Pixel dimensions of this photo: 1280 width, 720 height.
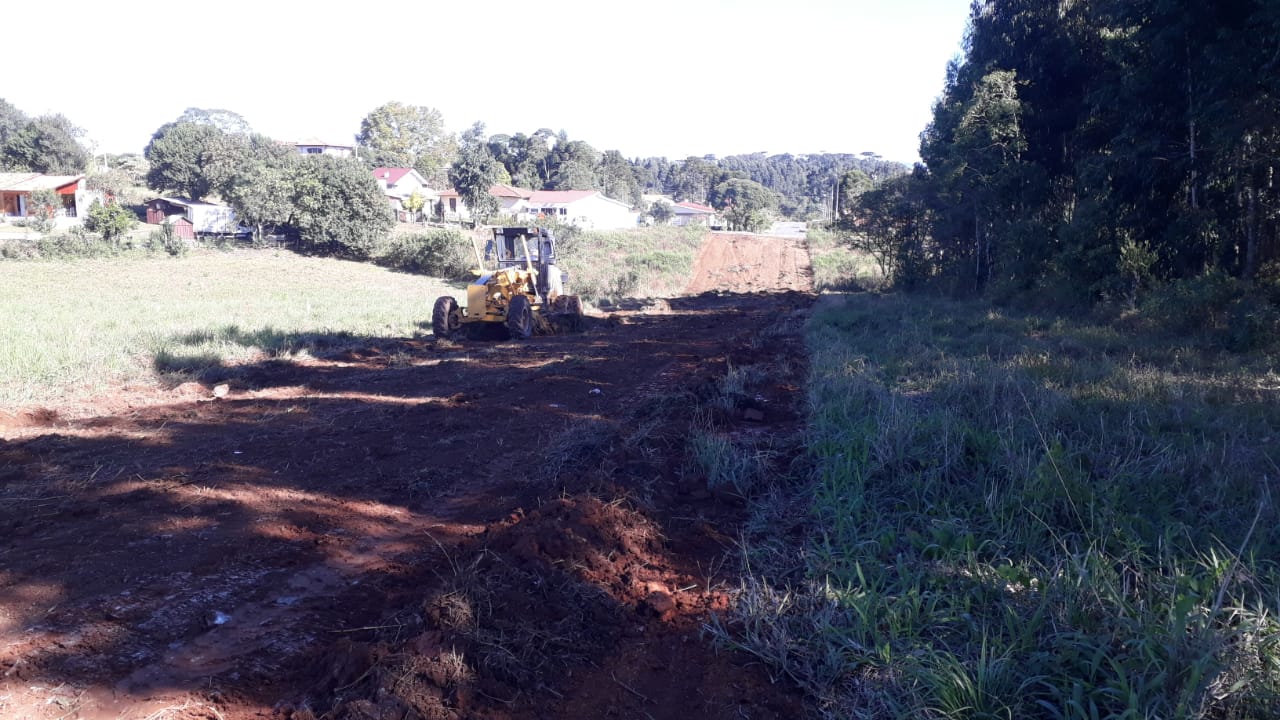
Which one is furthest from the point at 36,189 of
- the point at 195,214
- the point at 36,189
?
the point at 195,214

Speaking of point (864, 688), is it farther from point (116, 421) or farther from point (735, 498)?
point (116, 421)

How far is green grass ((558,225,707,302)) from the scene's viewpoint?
32.4m

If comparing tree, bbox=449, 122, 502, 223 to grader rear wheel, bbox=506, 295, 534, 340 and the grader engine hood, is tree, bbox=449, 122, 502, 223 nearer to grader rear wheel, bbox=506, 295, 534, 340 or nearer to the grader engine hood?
the grader engine hood

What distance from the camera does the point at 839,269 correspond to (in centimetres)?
3859

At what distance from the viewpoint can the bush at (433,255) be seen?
129 feet

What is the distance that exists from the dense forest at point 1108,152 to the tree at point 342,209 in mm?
27848

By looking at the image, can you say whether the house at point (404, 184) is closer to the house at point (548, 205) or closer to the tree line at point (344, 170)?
the house at point (548, 205)

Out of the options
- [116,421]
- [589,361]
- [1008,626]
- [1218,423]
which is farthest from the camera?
[589,361]

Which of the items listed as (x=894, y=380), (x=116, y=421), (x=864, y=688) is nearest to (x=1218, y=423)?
(x=894, y=380)

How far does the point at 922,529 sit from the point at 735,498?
1.43 meters

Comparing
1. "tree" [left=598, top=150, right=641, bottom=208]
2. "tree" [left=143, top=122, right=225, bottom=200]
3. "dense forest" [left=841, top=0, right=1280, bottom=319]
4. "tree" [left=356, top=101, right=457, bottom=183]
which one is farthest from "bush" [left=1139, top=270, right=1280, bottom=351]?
"tree" [left=356, top=101, right=457, bottom=183]

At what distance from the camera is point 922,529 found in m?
4.95

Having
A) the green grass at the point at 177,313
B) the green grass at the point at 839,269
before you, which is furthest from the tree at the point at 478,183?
the green grass at the point at 839,269

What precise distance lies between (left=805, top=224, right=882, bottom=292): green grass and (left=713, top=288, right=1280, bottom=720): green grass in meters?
23.9
